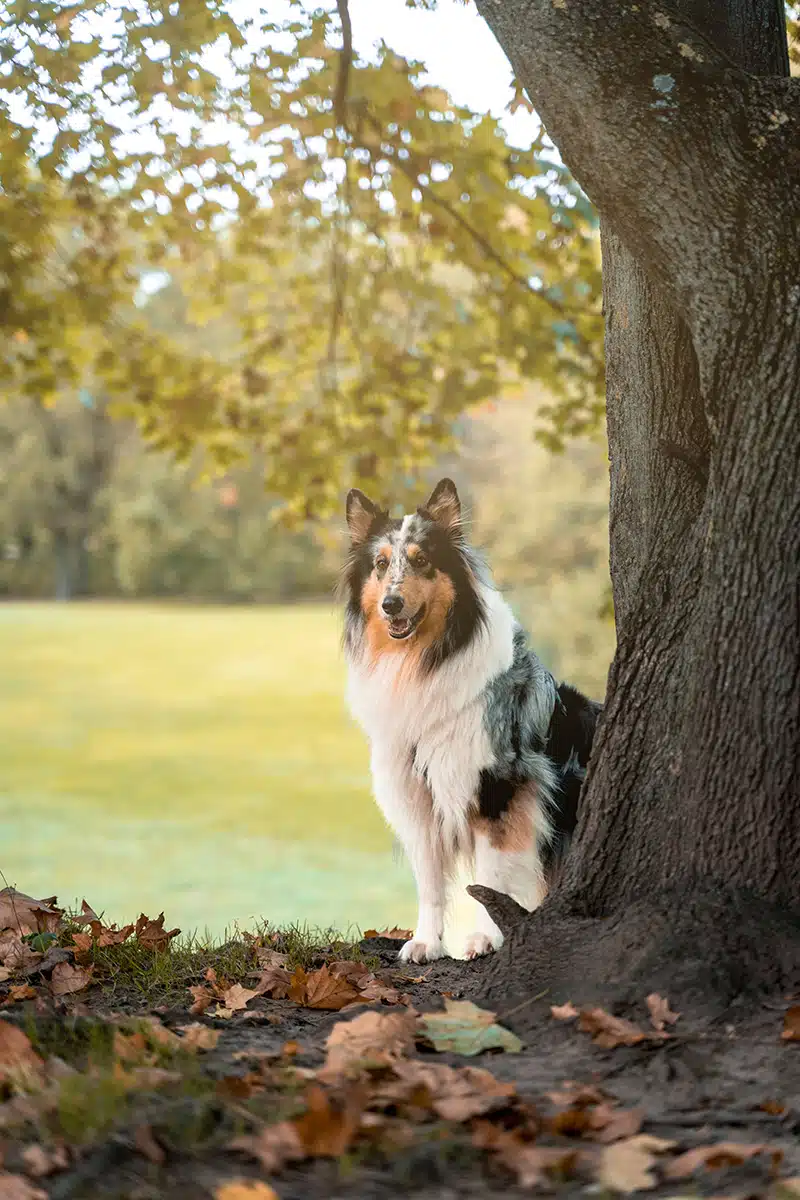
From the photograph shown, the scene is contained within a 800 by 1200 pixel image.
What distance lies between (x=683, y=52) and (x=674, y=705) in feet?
6.19

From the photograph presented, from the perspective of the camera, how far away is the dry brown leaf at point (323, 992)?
3.96 meters

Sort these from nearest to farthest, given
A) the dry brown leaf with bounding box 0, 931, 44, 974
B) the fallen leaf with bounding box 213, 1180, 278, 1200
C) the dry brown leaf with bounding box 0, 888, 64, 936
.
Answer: the fallen leaf with bounding box 213, 1180, 278, 1200 < the dry brown leaf with bounding box 0, 931, 44, 974 < the dry brown leaf with bounding box 0, 888, 64, 936

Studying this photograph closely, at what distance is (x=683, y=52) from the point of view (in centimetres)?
358

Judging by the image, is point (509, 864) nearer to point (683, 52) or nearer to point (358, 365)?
point (683, 52)

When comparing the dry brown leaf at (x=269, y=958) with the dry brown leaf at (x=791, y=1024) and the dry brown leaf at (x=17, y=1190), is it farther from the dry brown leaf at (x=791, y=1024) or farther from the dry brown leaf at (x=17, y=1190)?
the dry brown leaf at (x=17, y=1190)

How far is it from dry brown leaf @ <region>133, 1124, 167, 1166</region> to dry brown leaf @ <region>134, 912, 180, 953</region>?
6.52ft

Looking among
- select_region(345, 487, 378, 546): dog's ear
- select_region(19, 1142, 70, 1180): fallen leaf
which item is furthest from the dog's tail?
select_region(19, 1142, 70, 1180): fallen leaf

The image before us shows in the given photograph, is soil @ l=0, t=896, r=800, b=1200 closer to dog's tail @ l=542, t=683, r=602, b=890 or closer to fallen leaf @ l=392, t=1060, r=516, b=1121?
fallen leaf @ l=392, t=1060, r=516, b=1121

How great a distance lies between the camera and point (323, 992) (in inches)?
157

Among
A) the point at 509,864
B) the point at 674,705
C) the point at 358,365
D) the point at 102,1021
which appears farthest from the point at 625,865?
the point at 358,365

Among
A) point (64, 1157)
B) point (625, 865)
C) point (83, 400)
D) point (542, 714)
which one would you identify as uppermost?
point (83, 400)

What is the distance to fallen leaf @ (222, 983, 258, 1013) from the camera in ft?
12.9

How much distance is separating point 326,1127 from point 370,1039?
648 millimetres

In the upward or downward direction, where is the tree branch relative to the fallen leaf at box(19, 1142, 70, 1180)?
upward
